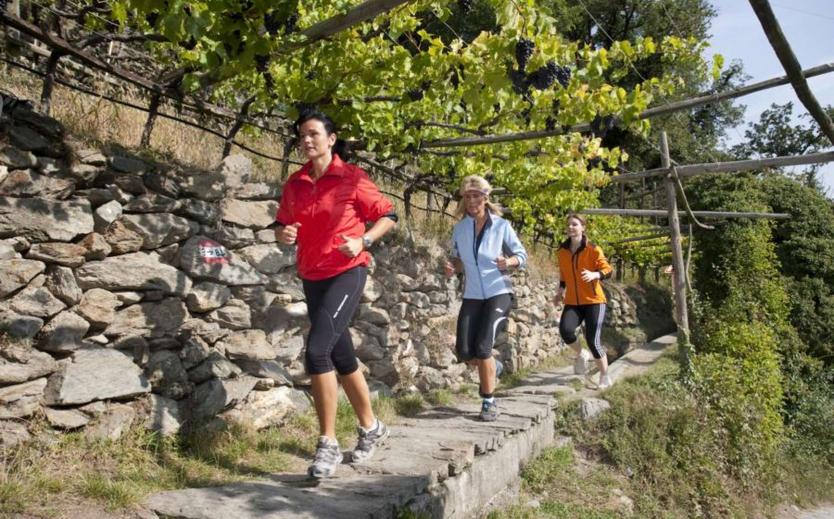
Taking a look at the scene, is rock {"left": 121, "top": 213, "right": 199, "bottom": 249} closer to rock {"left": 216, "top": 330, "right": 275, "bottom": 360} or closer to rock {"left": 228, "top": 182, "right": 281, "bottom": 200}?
rock {"left": 228, "top": 182, "right": 281, "bottom": 200}

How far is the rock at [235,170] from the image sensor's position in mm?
4094

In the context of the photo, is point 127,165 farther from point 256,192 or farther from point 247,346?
point 247,346

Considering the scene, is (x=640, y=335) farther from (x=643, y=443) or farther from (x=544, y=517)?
(x=544, y=517)

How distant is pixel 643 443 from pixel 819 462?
17.4ft

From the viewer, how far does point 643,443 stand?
5535 millimetres

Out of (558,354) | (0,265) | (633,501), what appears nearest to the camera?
(0,265)

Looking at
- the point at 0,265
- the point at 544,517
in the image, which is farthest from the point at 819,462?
the point at 0,265

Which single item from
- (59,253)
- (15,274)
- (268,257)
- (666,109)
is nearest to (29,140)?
(59,253)

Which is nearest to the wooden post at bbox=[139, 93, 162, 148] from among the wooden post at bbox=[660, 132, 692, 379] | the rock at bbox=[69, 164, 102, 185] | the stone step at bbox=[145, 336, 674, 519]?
the rock at bbox=[69, 164, 102, 185]

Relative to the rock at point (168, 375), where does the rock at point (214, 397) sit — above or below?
below

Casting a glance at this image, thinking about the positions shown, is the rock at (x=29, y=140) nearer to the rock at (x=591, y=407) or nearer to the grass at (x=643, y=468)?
the grass at (x=643, y=468)

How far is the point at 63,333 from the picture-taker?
9.67 feet

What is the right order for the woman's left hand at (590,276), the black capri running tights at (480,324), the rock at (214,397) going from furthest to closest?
the woman's left hand at (590,276) → the black capri running tights at (480,324) → the rock at (214,397)

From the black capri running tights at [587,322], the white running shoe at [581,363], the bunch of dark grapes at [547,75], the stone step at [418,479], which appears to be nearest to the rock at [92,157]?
the stone step at [418,479]
